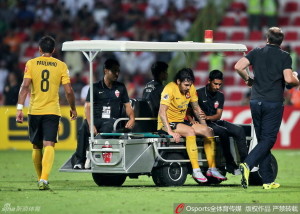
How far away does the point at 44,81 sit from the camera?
13.4 m

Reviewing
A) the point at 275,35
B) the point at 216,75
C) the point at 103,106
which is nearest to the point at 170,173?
the point at 103,106

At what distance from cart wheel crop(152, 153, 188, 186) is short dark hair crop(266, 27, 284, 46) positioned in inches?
86.6

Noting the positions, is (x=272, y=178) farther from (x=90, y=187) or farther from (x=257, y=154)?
(x=90, y=187)

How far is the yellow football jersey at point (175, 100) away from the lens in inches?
555

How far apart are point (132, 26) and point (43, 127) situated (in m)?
16.8

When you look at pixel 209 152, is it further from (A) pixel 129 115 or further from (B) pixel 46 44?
(B) pixel 46 44

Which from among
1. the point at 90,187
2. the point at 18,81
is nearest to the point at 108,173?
the point at 90,187

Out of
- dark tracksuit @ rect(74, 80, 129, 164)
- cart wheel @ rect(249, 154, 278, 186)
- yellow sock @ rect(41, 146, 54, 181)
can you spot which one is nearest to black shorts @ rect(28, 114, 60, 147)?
yellow sock @ rect(41, 146, 54, 181)

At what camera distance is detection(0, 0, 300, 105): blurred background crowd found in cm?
2831

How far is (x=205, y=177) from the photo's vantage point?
1430 cm

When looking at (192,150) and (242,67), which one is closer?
(242,67)

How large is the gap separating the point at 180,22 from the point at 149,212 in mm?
19193

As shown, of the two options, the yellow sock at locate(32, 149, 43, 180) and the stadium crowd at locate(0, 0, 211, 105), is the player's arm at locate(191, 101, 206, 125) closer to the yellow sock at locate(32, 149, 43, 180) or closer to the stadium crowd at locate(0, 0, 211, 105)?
the yellow sock at locate(32, 149, 43, 180)

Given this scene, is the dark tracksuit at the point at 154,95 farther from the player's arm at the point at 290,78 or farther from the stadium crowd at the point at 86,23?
the stadium crowd at the point at 86,23
